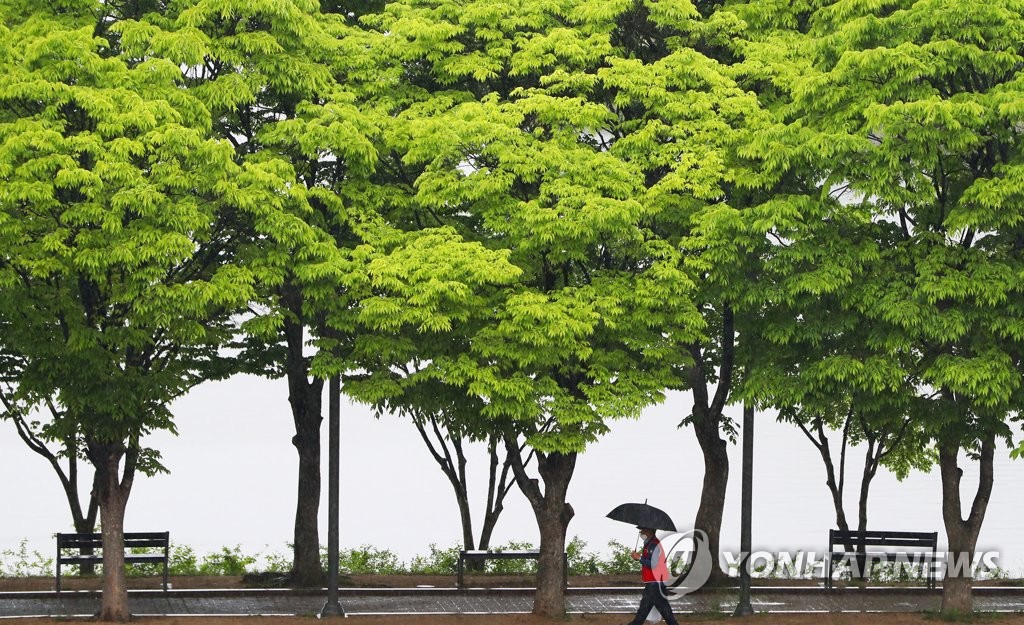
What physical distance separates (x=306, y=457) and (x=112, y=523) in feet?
20.2

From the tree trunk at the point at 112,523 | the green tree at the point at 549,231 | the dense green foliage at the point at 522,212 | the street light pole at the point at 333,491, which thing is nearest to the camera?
the dense green foliage at the point at 522,212

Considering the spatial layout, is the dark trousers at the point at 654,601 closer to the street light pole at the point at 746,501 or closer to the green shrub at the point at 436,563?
the street light pole at the point at 746,501

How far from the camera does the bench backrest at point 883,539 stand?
30.4 meters

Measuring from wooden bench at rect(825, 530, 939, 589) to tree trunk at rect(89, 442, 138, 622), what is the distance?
13.7 meters

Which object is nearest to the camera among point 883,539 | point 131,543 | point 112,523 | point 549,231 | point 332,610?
point 549,231

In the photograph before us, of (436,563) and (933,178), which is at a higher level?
(933,178)

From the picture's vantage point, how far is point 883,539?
101 feet

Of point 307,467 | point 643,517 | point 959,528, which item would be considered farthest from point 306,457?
point 959,528

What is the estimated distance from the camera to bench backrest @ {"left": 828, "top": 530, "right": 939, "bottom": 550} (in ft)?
99.7

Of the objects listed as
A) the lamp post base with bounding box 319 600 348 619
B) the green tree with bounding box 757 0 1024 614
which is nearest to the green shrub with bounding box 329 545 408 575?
the lamp post base with bounding box 319 600 348 619

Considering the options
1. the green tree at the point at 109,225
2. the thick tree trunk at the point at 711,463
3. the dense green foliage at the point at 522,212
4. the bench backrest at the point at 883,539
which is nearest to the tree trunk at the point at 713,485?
the thick tree trunk at the point at 711,463

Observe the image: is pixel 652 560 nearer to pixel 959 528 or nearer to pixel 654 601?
pixel 654 601

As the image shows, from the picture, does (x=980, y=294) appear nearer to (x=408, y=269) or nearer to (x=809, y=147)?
(x=809, y=147)

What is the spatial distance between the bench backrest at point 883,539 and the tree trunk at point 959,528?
337cm
